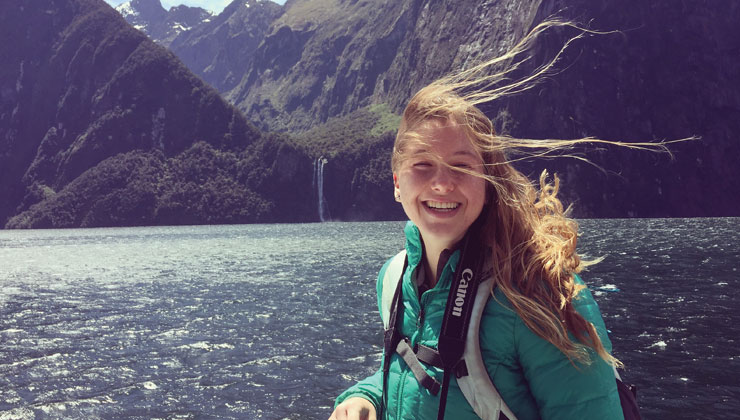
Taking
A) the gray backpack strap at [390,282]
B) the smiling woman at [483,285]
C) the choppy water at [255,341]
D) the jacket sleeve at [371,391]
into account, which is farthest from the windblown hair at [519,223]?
the choppy water at [255,341]

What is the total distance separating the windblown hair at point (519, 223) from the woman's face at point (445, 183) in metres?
0.04

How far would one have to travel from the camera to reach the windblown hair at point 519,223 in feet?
6.93

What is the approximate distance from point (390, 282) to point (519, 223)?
2.73 feet

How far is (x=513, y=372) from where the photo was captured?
7.49 feet

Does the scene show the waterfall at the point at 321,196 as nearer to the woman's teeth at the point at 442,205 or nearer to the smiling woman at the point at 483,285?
the smiling woman at the point at 483,285

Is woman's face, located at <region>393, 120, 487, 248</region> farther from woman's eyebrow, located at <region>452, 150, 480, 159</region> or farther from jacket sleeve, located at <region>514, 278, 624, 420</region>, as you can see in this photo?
jacket sleeve, located at <region>514, 278, 624, 420</region>

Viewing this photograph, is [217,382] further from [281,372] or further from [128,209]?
[128,209]

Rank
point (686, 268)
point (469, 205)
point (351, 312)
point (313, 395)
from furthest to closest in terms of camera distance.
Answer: point (686, 268) → point (351, 312) → point (313, 395) → point (469, 205)

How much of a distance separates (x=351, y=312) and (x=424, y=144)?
20.7 meters

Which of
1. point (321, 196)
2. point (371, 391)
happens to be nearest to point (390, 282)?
point (371, 391)

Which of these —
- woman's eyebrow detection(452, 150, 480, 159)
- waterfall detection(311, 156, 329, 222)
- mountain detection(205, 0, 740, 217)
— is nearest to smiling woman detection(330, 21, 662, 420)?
woman's eyebrow detection(452, 150, 480, 159)

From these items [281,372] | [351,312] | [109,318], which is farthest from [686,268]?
[109,318]

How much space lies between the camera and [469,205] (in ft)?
8.27

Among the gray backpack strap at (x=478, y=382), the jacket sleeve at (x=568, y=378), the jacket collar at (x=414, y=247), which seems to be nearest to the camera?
the jacket sleeve at (x=568, y=378)
